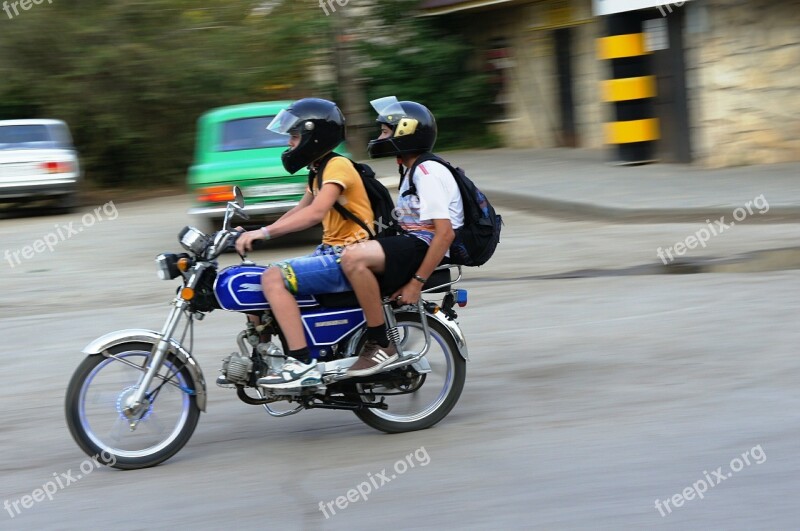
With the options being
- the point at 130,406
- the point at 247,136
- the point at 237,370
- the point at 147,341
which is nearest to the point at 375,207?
the point at 237,370

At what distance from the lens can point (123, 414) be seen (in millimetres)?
5254

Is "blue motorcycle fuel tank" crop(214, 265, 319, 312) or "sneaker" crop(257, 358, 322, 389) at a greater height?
"blue motorcycle fuel tank" crop(214, 265, 319, 312)

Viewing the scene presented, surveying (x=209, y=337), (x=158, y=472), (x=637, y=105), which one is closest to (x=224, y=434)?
(x=158, y=472)

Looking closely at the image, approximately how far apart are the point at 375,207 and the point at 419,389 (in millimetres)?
1031

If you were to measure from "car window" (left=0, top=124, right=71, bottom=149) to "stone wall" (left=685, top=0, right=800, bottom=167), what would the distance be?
11.2 m

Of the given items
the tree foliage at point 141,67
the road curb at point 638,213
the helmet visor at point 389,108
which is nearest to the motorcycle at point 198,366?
the helmet visor at point 389,108

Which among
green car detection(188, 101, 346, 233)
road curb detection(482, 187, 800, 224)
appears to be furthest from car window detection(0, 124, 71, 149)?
road curb detection(482, 187, 800, 224)

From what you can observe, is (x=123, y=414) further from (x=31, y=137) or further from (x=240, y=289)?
(x=31, y=137)

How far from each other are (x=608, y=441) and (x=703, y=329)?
103 inches

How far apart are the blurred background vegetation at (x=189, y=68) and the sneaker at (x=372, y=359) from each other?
15.0m

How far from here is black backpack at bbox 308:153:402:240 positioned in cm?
549

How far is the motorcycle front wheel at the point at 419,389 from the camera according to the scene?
224 inches

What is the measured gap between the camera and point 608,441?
17.4 ft

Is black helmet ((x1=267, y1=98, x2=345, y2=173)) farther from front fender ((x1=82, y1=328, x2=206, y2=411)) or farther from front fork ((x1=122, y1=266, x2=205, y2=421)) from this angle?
front fender ((x1=82, y1=328, x2=206, y2=411))
